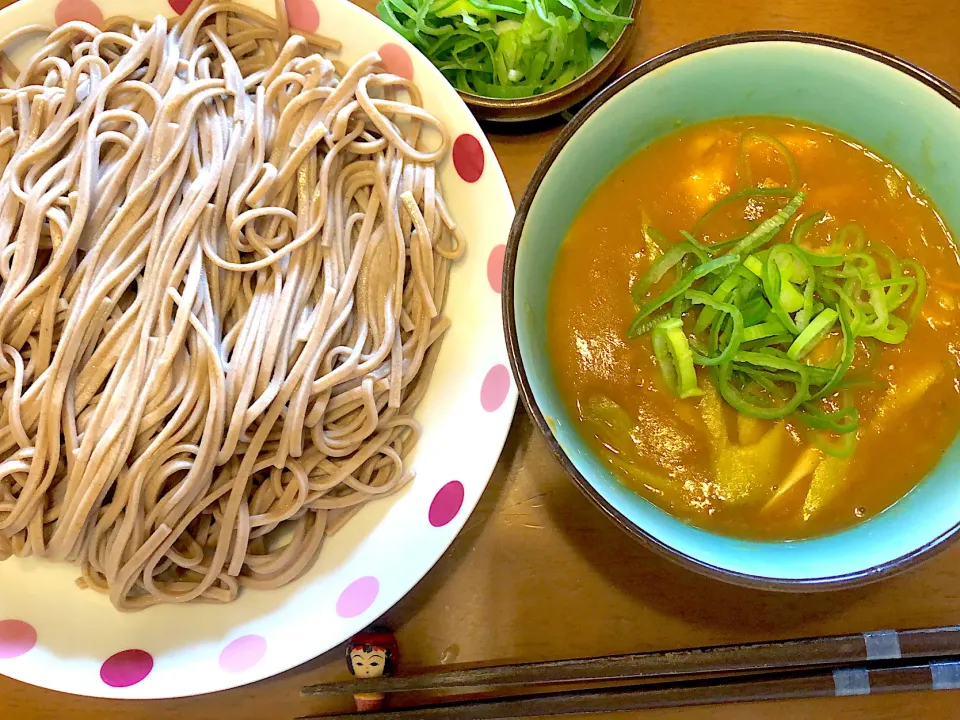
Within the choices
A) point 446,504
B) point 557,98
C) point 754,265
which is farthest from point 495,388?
point 557,98

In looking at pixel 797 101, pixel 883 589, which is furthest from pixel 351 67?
pixel 883 589

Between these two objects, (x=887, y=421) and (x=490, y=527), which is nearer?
(x=887, y=421)

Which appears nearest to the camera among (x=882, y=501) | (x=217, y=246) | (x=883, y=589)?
(x=882, y=501)

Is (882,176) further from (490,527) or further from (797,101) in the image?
(490,527)

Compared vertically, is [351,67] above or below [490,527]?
above

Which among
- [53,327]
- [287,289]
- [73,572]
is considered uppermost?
[287,289]

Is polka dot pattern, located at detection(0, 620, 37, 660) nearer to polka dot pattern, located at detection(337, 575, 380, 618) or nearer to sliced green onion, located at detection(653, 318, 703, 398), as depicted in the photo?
polka dot pattern, located at detection(337, 575, 380, 618)

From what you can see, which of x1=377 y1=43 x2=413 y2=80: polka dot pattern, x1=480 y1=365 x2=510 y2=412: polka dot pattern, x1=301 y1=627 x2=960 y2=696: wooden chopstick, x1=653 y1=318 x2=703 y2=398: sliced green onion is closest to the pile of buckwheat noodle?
x1=377 y1=43 x2=413 y2=80: polka dot pattern
